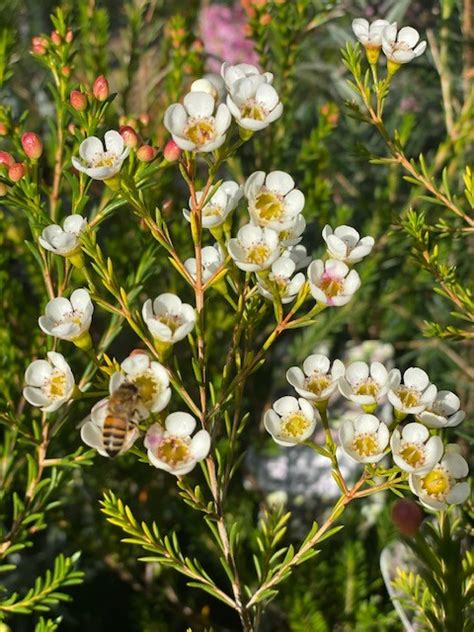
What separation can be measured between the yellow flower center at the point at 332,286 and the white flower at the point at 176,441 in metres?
0.18

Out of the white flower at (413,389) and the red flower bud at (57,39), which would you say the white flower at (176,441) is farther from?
the red flower bud at (57,39)

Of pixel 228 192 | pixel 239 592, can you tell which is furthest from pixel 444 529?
pixel 228 192

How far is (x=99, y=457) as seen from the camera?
3.92ft

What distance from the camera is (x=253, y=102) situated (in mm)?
687

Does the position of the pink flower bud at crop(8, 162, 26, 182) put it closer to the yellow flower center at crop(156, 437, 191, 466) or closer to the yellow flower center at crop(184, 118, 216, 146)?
the yellow flower center at crop(184, 118, 216, 146)

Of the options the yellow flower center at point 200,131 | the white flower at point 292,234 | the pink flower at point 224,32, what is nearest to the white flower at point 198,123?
the yellow flower center at point 200,131

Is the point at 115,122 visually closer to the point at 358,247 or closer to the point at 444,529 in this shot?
the point at 358,247

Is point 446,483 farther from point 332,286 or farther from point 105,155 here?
point 105,155

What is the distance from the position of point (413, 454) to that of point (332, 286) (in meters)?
0.17

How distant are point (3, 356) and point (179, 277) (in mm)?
338

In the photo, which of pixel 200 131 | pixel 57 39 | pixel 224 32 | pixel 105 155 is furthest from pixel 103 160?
pixel 224 32

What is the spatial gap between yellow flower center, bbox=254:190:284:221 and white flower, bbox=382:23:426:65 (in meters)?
0.23

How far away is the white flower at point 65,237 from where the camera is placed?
0.67 metres

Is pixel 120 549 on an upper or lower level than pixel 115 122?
lower
